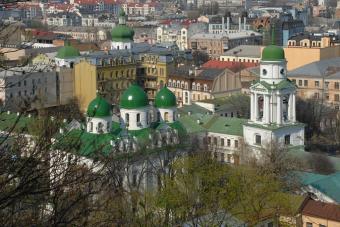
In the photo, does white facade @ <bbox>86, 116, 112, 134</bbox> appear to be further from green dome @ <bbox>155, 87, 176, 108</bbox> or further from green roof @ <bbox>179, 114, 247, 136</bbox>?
green roof @ <bbox>179, 114, 247, 136</bbox>

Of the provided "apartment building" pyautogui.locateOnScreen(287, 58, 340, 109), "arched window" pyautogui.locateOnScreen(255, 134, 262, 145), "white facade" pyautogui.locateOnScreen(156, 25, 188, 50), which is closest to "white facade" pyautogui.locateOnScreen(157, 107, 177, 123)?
"arched window" pyautogui.locateOnScreen(255, 134, 262, 145)

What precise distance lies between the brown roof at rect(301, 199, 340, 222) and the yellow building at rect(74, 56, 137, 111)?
2065 centimetres

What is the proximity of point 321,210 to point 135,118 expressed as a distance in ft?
25.8

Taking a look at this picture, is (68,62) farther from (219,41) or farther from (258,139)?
(219,41)

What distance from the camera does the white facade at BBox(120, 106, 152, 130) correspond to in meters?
22.8

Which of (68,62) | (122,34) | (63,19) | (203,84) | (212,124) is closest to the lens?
(212,124)

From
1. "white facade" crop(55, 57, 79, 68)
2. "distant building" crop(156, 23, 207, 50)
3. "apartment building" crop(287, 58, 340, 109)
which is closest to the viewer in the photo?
"apartment building" crop(287, 58, 340, 109)

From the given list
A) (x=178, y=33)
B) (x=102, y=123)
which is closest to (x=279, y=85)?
(x=102, y=123)

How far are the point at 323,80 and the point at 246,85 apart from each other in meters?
4.45

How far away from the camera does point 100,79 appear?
38812 mm

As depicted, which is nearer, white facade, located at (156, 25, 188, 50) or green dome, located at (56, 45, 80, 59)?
green dome, located at (56, 45, 80, 59)

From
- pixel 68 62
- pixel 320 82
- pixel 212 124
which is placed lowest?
pixel 212 124

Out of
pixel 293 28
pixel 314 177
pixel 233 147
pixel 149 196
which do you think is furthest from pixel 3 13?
pixel 293 28

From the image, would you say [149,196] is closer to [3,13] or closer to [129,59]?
[3,13]
